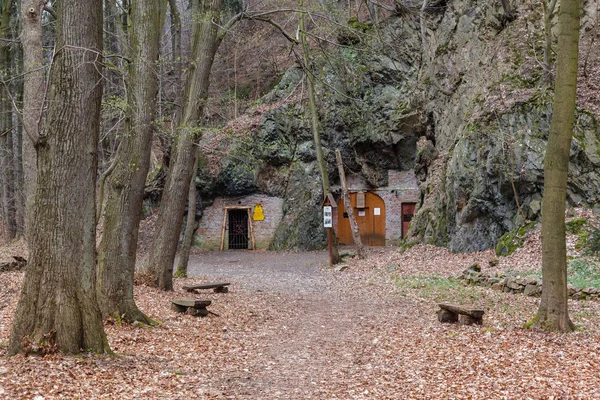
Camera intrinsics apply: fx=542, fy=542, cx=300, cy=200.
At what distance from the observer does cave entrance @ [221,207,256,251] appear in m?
27.8

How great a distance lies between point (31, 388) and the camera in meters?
4.76

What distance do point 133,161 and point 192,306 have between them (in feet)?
8.80

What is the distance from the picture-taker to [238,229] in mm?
28078

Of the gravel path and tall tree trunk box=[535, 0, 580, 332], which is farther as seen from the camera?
the gravel path

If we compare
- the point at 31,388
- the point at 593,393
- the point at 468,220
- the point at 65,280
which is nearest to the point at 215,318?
the point at 65,280

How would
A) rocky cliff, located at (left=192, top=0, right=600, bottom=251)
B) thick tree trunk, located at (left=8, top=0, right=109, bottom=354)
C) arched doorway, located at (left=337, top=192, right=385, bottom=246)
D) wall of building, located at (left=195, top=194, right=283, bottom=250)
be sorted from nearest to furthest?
thick tree trunk, located at (left=8, top=0, right=109, bottom=354)
rocky cliff, located at (left=192, top=0, right=600, bottom=251)
wall of building, located at (left=195, top=194, right=283, bottom=250)
arched doorway, located at (left=337, top=192, right=385, bottom=246)

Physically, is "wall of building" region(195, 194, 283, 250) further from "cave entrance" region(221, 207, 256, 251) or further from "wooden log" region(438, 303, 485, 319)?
"wooden log" region(438, 303, 485, 319)

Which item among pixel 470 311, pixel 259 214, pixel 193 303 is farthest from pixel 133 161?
pixel 259 214

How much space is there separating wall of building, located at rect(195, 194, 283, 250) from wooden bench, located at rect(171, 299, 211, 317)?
58.0 feet

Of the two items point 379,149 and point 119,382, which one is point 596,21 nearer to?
point 379,149

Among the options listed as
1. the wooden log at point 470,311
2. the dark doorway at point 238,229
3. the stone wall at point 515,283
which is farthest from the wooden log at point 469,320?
the dark doorway at point 238,229

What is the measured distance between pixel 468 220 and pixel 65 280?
14.0m

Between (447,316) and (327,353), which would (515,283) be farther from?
(327,353)

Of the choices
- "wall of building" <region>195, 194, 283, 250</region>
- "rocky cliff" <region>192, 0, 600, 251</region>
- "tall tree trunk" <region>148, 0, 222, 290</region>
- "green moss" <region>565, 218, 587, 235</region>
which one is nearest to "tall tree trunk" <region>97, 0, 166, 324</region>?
"tall tree trunk" <region>148, 0, 222, 290</region>
